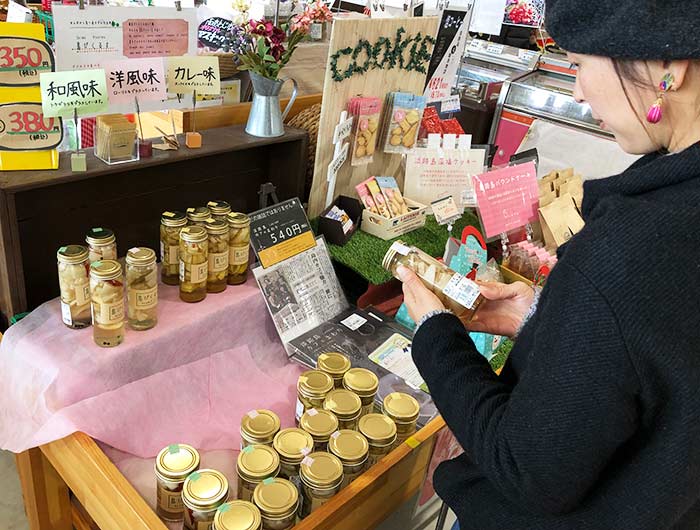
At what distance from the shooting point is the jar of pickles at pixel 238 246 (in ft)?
5.35

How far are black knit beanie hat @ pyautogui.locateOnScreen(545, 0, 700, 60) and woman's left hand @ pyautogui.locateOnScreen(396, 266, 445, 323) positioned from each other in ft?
1.58

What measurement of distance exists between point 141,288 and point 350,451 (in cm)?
64

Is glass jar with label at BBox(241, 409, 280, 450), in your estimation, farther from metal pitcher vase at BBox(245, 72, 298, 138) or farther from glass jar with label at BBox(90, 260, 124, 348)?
metal pitcher vase at BBox(245, 72, 298, 138)

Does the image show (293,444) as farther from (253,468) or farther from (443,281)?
(443,281)

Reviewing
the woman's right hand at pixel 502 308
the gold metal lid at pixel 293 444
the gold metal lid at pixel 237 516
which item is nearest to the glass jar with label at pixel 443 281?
the woman's right hand at pixel 502 308

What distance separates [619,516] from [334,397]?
2.52 ft

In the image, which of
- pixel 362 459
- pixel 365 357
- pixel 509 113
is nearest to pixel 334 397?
pixel 362 459

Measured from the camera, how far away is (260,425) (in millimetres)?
1322

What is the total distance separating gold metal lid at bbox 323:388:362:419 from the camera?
1.39m

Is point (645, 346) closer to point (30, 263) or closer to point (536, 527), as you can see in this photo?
point (536, 527)

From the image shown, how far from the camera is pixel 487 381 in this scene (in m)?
0.85

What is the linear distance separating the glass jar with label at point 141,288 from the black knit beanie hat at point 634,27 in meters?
1.08

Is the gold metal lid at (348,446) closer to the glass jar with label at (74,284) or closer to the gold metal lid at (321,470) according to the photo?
the gold metal lid at (321,470)

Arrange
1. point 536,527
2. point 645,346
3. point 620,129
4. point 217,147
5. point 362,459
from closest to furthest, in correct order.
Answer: point 645,346
point 620,129
point 536,527
point 362,459
point 217,147
